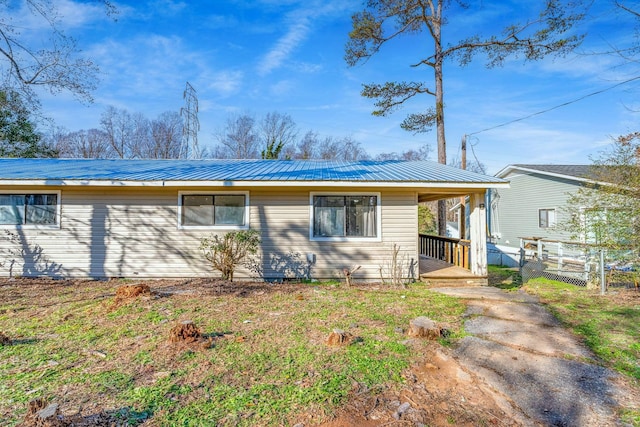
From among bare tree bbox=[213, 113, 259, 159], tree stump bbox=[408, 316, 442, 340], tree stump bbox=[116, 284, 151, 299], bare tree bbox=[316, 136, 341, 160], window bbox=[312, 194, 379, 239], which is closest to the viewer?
tree stump bbox=[408, 316, 442, 340]

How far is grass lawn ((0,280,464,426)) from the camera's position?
2580 millimetres

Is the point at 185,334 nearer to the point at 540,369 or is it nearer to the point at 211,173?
the point at 540,369

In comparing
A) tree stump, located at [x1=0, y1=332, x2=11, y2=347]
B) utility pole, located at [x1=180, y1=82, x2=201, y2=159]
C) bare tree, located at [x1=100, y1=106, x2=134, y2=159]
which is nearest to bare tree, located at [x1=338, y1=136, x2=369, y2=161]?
bare tree, located at [x1=100, y1=106, x2=134, y2=159]

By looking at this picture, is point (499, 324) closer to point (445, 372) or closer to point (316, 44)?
point (445, 372)

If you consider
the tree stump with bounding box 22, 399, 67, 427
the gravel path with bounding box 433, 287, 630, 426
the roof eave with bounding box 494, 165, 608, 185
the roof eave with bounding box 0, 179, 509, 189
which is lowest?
the gravel path with bounding box 433, 287, 630, 426

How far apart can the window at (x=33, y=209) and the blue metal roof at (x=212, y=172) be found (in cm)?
56

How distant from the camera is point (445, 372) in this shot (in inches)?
127

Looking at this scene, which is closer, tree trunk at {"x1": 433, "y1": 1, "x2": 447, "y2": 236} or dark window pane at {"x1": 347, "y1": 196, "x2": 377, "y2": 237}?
dark window pane at {"x1": 347, "y1": 196, "x2": 377, "y2": 237}

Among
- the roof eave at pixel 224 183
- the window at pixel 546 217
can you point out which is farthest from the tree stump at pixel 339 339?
the window at pixel 546 217

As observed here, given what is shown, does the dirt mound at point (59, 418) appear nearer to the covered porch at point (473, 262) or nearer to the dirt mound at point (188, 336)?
the dirt mound at point (188, 336)

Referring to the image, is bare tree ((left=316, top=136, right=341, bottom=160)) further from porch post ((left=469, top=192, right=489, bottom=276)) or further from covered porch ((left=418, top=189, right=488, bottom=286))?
porch post ((left=469, top=192, right=489, bottom=276))

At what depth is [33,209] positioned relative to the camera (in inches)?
305

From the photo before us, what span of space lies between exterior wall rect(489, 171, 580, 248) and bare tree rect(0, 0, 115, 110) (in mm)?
15503

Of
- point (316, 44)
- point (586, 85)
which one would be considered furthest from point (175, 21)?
point (586, 85)
